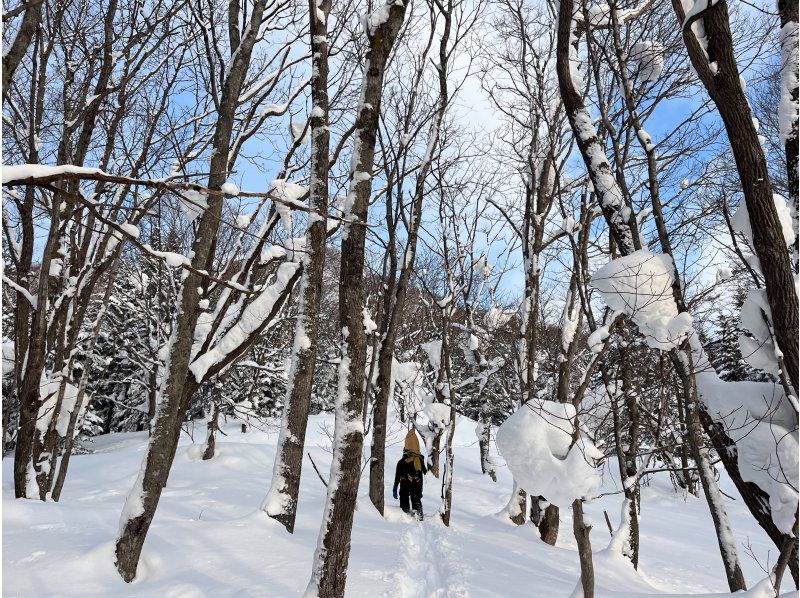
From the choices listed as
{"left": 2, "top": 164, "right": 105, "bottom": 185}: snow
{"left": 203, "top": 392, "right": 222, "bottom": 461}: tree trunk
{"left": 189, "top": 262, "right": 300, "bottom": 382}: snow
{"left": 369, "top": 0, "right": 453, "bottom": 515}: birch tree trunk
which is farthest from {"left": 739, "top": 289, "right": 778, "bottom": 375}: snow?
{"left": 203, "top": 392, "right": 222, "bottom": 461}: tree trunk

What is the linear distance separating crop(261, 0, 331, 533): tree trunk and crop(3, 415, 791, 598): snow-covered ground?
322 mm

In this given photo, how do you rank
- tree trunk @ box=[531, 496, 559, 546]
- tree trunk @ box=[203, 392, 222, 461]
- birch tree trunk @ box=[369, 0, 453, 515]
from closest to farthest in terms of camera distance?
tree trunk @ box=[531, 496, 559, 546]
birch tree trunk @ box=[369, 0, 453, 515]
tree trunk @ box=[203, 392, 222, 461]

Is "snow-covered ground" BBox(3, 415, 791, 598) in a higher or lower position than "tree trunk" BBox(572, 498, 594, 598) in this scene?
lower

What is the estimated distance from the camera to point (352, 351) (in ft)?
12.0

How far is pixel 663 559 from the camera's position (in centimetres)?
862

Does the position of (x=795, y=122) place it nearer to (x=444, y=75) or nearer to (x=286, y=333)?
(x=444, y=75)

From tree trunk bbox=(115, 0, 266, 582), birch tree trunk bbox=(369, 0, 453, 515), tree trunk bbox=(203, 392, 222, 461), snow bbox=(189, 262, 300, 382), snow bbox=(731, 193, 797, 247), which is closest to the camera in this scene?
snow bbox=(731, 193, 797, 247)

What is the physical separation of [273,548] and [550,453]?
8.66ft

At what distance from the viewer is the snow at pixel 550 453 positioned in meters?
3.71

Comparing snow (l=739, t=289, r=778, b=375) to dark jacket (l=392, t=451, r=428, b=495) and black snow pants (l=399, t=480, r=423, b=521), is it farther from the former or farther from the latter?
black snow pants (l=399, t=480, r=423, b=521)

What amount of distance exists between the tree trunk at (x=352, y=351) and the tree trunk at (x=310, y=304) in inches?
14.8

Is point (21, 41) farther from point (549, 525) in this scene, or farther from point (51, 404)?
point (549, 525)

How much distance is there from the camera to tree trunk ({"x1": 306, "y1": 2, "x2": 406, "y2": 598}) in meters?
3.28

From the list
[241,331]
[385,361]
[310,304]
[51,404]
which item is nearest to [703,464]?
[310,304]
